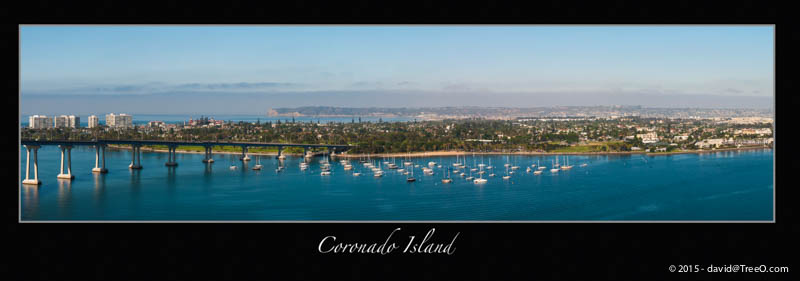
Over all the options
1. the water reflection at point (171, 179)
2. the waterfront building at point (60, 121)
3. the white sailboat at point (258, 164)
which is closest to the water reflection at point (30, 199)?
the water reflection at point (171, 179)

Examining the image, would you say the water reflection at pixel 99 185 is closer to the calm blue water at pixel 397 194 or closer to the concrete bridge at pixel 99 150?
the calm blue water at pixel 397 194

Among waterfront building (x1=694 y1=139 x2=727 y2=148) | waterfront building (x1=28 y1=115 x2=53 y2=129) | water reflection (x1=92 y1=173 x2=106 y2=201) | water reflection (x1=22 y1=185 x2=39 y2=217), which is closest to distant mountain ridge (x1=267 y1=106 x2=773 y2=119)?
waterfront building (x1=694 y1=139 x2=727 y2=148)

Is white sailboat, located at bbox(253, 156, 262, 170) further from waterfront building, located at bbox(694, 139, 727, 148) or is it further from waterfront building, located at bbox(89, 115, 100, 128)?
waterfront building, located at bbox(694, 139, 727, 148)

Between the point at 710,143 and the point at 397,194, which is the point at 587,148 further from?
the point at 397,194

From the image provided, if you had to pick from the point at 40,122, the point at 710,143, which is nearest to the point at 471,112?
the point at 710,143
